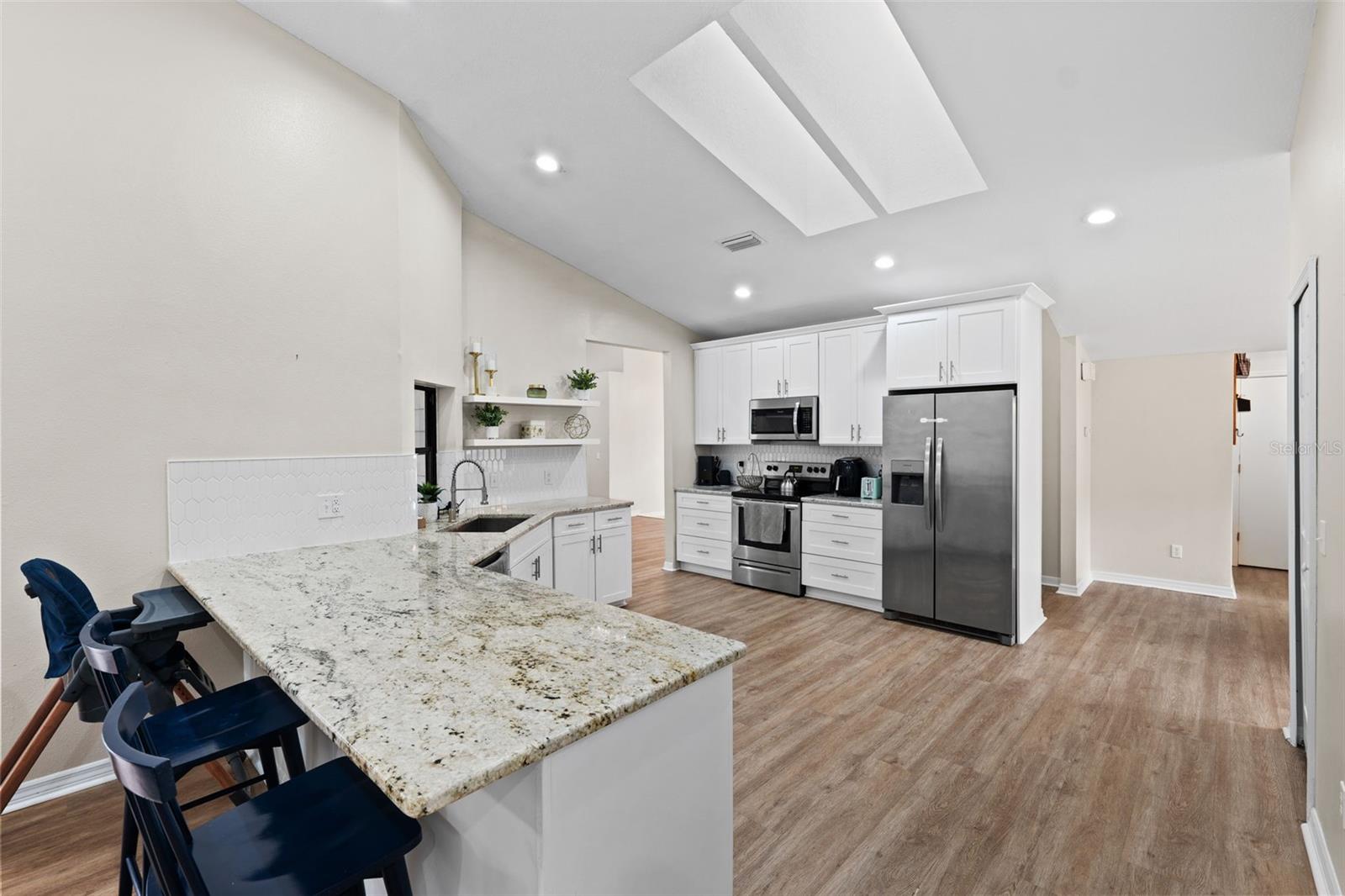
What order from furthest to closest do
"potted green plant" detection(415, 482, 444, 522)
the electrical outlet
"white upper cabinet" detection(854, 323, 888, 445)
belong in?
1. "white upper cabinet" detection(854, 323, 888, 445)
2. "potted green plant" detection(415, 482, 444, 522)
3. the electrical outlet

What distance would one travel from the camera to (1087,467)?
5.41 meters

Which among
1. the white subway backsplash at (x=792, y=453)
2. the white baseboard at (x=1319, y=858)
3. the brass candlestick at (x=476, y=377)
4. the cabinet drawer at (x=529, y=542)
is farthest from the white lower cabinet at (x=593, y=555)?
the white baseboard at (x=1319, y=858)

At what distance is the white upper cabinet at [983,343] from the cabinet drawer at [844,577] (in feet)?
5.19

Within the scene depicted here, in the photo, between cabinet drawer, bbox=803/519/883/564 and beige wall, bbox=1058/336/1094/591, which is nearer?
cabinet drawer, bbox=803/519/883/564

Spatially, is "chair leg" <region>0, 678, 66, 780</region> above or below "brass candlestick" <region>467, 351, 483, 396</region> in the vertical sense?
below

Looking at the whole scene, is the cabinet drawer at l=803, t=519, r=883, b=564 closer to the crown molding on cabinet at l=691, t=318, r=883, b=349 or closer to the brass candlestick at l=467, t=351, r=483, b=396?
the crown molding on cabinet at l=691, t=318, r=883, b=349

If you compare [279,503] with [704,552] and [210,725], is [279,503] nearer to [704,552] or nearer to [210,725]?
[210,725]

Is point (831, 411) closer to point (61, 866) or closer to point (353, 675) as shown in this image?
point (353, 675)

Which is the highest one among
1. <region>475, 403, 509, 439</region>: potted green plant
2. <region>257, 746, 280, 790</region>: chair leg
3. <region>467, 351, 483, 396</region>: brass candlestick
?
<region>467, 351, 483, 396</region>: brass candlestick

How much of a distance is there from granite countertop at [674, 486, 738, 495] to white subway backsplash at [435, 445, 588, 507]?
3.72ft

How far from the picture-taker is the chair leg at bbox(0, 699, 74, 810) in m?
1.88

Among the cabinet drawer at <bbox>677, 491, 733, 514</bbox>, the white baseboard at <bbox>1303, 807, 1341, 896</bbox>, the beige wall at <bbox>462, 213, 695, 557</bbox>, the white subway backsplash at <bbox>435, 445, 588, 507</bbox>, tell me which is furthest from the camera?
the cabinet drawer at <bbox>677, 491, 733, 514</bbox>

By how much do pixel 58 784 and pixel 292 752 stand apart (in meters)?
1.41

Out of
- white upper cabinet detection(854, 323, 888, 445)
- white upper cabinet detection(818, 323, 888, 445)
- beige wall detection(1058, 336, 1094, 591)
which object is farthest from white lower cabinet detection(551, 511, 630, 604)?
beige wall detection(1058, 336, 1094, 591)
